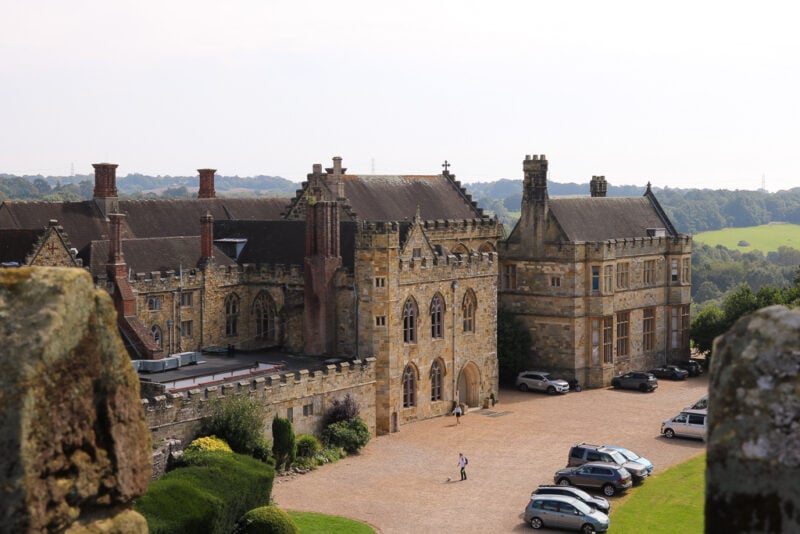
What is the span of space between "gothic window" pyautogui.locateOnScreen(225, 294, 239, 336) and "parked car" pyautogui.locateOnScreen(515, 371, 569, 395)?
16948 mm

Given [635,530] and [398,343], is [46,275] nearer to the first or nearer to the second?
[635,530]

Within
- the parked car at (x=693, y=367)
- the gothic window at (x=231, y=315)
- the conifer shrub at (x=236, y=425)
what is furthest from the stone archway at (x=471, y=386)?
the conifer shrub at (x=236, y=425)

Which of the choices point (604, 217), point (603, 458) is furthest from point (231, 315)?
point (604, 217)

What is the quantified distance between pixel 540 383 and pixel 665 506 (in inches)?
958

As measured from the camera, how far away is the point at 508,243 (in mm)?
69188

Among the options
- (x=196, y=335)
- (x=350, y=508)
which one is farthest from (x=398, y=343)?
(x=350, y=508)

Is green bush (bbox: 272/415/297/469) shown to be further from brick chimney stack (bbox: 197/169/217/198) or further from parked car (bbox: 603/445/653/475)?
brick chimney stack (bbox: 197/169/217/198)

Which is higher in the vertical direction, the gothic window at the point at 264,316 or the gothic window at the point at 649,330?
the gothic window at the point at 264,316

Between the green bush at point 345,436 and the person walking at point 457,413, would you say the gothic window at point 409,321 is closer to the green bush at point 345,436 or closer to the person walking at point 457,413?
the person walking at point 457,413

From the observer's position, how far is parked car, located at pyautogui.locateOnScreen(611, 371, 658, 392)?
6588 centimetres

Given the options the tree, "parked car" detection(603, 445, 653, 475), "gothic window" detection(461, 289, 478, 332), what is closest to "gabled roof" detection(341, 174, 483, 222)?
"gothic window" detection(461, 289, 478, 332)

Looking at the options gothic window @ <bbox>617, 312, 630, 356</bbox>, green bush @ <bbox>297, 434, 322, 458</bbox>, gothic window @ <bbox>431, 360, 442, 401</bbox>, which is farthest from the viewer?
gothic window @ <bbox>617, 312, 630, 356</bbox>

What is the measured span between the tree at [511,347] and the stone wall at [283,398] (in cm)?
1479

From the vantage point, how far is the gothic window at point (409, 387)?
5600 centimetres
